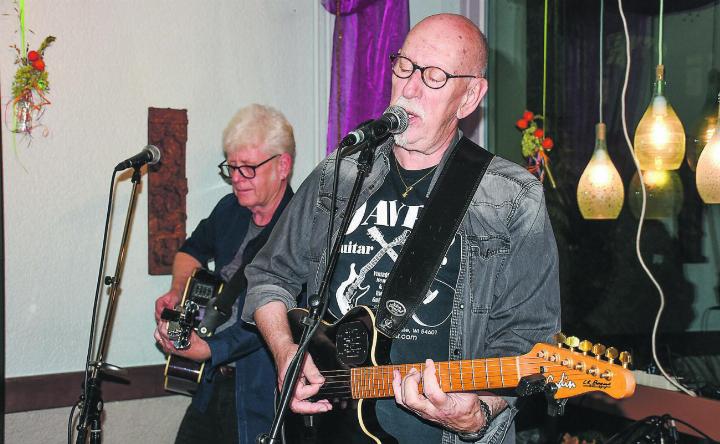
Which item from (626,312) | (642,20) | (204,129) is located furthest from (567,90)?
(204,129)

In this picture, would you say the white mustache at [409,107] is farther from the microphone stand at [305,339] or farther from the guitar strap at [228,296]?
the guitar strap at [228,296]

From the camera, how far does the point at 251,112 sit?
3.71 metres

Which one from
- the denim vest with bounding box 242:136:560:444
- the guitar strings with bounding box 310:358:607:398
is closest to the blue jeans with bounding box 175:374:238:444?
the denim vest with bounding box 242:136:560:444

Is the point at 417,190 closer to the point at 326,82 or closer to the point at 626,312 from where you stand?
the point at 626,312

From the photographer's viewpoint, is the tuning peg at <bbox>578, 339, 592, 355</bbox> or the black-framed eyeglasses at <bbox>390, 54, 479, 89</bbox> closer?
the tuning peg at <bbox>578, 339, 592, 355</bbox>

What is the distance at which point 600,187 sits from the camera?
12.0 feet

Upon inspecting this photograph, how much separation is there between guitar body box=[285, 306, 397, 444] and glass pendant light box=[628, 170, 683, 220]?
2.00 m

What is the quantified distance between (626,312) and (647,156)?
82 cm

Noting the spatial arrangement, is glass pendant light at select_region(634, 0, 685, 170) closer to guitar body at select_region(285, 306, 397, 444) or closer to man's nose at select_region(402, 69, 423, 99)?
man's nose at select_region(402, 69, 423, 99)

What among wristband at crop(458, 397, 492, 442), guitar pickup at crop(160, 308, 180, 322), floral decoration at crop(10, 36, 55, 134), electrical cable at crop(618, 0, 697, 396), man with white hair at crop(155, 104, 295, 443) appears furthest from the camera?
floral decoration at crop(10, 36, 55, 134)

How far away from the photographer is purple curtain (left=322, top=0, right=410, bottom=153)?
4.07 metres

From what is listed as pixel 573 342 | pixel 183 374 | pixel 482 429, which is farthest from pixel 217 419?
pixel 573 342

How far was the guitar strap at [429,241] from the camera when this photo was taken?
84.7 inches

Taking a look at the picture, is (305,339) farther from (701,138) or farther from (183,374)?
(701,138)
